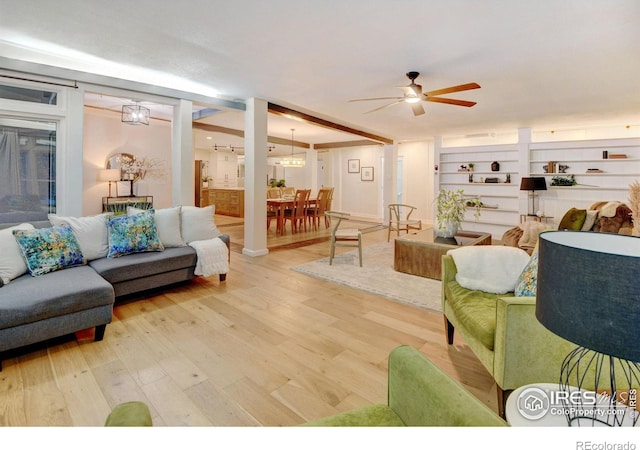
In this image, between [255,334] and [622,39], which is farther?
[622,39]

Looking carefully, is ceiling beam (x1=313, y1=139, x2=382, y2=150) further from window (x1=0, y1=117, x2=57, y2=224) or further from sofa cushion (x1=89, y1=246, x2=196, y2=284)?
window (x1=0, y1=117, x2=57, y2=224)

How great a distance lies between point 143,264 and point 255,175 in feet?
7.63

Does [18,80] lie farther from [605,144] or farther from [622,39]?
[605,144]

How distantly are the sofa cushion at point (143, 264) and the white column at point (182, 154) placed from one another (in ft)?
4.70

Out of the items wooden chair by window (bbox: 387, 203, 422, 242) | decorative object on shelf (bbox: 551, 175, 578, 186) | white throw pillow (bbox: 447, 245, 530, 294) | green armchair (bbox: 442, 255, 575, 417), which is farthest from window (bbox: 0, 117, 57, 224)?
decorative object on shelf (bbox: 551, 175, 578, 186)

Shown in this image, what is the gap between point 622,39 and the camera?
294 cm

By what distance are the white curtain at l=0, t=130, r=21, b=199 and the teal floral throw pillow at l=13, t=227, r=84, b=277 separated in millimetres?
1469

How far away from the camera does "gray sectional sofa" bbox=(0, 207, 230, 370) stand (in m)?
2.02

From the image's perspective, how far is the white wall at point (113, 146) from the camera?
217 inches

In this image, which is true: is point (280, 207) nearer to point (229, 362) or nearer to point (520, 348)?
point (229, 362)

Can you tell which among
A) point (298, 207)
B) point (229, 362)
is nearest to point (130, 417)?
point (229, 362)
